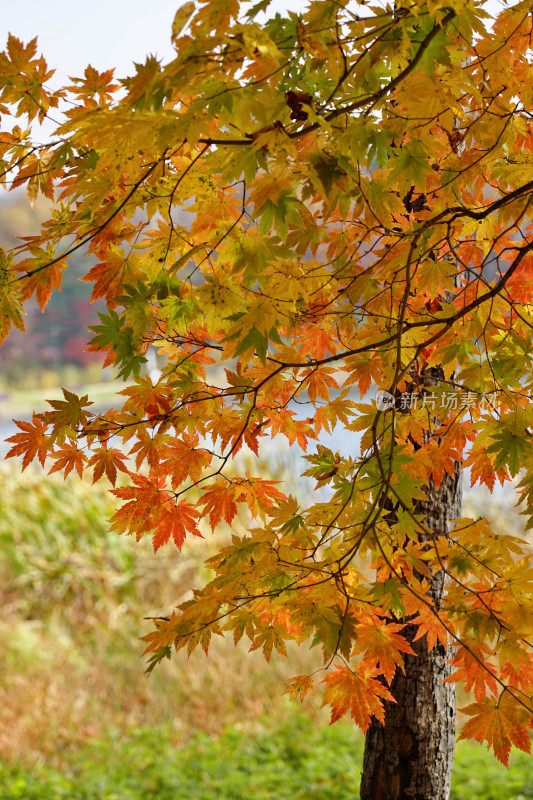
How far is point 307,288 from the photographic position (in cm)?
165

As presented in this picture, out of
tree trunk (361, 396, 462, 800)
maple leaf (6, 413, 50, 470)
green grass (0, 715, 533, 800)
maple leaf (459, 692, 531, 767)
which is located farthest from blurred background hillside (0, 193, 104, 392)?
maple leaf (459, 692, 531, 767)

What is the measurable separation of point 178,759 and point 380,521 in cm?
308

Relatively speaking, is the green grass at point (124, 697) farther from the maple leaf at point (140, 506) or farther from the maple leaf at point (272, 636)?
the maple leaf at point (140, 506)

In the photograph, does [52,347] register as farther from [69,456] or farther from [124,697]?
[69,456]

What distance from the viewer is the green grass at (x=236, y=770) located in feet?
11.6

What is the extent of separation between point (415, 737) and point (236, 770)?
2085 millimetres

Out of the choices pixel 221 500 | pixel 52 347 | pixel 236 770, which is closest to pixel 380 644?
pixel 221 500

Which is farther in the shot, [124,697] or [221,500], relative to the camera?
[124,697]

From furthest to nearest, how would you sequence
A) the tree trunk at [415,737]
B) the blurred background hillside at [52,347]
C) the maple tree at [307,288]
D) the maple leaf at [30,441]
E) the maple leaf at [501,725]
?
the blurred background hillside at [52,347], the tree trunk at [415,737], the maple leaf at [30,441], the maple leaf at [501,725], the maple tree at [307,288]

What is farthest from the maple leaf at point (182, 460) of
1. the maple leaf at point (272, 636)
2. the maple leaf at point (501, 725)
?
the maple leaf at point (501, 725)

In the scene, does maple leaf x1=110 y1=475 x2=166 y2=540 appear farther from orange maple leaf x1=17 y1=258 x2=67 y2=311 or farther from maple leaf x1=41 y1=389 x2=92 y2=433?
orange maple leaf x1=17 y1=258 x2=67 y2=311

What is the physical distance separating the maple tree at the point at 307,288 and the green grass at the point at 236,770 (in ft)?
7.43

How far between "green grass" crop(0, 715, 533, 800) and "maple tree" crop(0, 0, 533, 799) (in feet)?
7.43

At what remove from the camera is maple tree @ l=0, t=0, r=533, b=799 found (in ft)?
3.76
